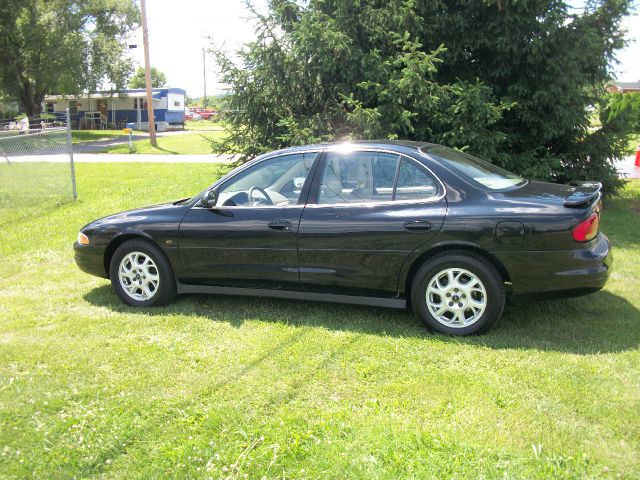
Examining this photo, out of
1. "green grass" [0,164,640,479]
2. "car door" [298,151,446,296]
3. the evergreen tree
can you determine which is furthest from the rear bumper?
the evergreen tree

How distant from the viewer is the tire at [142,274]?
213 inches

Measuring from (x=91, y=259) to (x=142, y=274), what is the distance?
64cm

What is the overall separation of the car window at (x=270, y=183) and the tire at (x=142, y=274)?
2.68 feet

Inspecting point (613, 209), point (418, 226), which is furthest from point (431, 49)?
point (418, 226)

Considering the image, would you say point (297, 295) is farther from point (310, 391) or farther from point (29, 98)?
point (29, 98)

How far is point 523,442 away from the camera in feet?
10.1

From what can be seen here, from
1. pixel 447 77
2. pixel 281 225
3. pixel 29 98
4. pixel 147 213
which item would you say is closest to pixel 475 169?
pixel 281 225

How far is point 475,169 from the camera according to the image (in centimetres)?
505

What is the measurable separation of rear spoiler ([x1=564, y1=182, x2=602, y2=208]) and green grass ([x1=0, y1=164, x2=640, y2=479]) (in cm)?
103

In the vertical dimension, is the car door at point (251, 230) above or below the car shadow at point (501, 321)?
above

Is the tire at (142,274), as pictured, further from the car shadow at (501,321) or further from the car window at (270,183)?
the car window at (270,183)

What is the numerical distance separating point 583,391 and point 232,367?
7.53 feet

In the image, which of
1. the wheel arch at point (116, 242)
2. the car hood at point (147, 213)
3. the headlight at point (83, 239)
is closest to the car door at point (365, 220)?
the car hood at point (147, 213)

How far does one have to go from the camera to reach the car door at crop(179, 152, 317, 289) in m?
5.00
